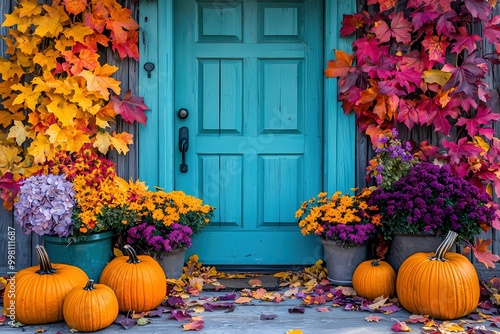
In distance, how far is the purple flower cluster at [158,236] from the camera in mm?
3502

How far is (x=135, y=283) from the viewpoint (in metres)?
3.16

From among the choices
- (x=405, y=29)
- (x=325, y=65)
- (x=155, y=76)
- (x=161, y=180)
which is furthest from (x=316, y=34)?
(x=161, y=180)

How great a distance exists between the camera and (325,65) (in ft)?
13.0

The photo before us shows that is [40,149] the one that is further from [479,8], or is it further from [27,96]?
[479,8]

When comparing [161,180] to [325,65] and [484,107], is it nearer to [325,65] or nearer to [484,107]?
[325,65]

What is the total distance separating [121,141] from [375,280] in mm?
1963

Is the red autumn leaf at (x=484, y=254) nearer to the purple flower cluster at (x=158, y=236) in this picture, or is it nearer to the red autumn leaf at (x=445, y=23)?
the red autumn leaf at (x=445, y=23)

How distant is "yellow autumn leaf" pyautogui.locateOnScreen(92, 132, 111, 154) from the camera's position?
3.80 meters

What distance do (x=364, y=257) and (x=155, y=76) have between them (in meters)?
1.93

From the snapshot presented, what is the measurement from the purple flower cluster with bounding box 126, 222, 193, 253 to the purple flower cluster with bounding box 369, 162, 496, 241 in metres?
1.29

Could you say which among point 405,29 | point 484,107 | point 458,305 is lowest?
point 458,305

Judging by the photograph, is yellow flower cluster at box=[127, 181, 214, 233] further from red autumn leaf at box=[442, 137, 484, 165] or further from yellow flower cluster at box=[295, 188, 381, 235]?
red autumn leaf at box=[442, 137, 484, 165]

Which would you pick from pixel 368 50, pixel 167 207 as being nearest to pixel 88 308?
pixel 167 207

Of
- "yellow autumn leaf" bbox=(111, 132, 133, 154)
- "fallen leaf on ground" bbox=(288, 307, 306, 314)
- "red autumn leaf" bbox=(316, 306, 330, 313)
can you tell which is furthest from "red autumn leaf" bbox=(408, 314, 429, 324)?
"yellow autumn leaf" bbox=(111, 132, 133, 154)
